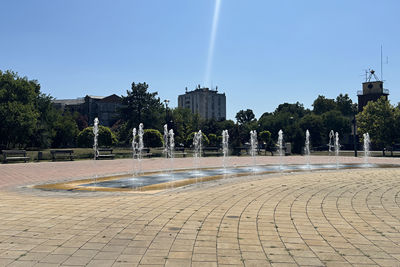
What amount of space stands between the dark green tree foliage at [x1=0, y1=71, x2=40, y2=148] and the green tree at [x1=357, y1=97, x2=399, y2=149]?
3731 centimetres

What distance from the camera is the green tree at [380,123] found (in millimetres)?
37406

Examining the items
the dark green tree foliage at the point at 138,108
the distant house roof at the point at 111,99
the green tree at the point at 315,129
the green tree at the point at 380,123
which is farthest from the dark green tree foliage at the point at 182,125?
the green tree at the point at 380,123

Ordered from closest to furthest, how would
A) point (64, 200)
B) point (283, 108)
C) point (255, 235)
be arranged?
point (255, 235)
point (64, 200)
point (283, 108)

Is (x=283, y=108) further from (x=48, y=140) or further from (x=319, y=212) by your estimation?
(x=319, y=212)

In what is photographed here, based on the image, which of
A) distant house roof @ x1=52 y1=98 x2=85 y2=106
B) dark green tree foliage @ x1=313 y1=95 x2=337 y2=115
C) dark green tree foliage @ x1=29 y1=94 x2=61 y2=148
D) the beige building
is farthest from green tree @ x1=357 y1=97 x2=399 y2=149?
the beige building

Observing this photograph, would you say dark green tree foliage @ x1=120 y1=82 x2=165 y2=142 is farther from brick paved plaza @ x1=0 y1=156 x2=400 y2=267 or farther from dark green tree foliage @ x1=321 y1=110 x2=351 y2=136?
brick paved plaza @ x1=0 y1=156 x2=400 y2=267

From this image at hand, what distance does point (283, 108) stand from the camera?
94.4 metres

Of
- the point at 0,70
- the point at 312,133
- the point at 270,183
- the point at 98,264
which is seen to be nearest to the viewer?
the point at 98,264

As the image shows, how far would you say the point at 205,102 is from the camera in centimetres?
13788

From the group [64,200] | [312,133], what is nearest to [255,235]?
[64,200]

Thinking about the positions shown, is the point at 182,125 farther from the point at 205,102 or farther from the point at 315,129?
the point at 205,102

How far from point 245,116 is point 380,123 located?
81.8m

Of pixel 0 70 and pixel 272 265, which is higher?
pixel 0 70

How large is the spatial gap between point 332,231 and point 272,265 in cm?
183
